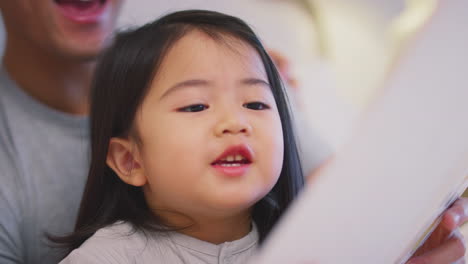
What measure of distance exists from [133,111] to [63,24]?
0.27m

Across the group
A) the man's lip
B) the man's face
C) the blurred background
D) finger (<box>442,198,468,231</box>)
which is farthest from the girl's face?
the blurred background

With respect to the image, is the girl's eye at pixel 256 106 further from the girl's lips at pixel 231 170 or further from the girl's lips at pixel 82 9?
the girl's lips at pixel 82 9

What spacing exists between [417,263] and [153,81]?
33 centimetres

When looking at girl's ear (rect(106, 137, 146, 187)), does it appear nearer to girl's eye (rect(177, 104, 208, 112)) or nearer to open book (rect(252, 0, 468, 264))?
girl's eye (rect(177, 104, 208, 112))

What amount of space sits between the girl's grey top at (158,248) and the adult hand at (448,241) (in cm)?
19

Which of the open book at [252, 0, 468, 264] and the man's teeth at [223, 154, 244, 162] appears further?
the man's teeth at [223, 154, 244, 162]

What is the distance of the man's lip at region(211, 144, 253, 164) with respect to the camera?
0.51m

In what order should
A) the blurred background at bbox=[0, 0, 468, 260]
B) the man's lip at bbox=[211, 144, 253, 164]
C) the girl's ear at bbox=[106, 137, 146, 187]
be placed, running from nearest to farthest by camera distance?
1. the man's lip at bbox=[211, 144, 253, 164]
2. the girl's ear at bbox=[106, 137, 146, 187]
3. the blurred background at bbox=[0, 0, 468, 260]

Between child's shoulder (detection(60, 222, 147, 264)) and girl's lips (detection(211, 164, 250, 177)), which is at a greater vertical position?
girl's lips (detection(211, 164, 250, 177))

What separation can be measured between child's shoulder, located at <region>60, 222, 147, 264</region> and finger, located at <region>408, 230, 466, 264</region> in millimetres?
285

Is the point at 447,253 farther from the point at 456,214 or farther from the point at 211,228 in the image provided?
the point at 211,228

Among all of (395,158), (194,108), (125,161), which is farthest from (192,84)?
(395,158)

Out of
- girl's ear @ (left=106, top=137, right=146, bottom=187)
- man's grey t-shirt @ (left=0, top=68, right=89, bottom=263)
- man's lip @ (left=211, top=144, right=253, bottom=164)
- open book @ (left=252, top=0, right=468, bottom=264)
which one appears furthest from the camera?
man's grey t-shirt @ (left=0, top=68, right=89, bottom=263)

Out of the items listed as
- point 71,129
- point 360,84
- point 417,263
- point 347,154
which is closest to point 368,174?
point 347,154
